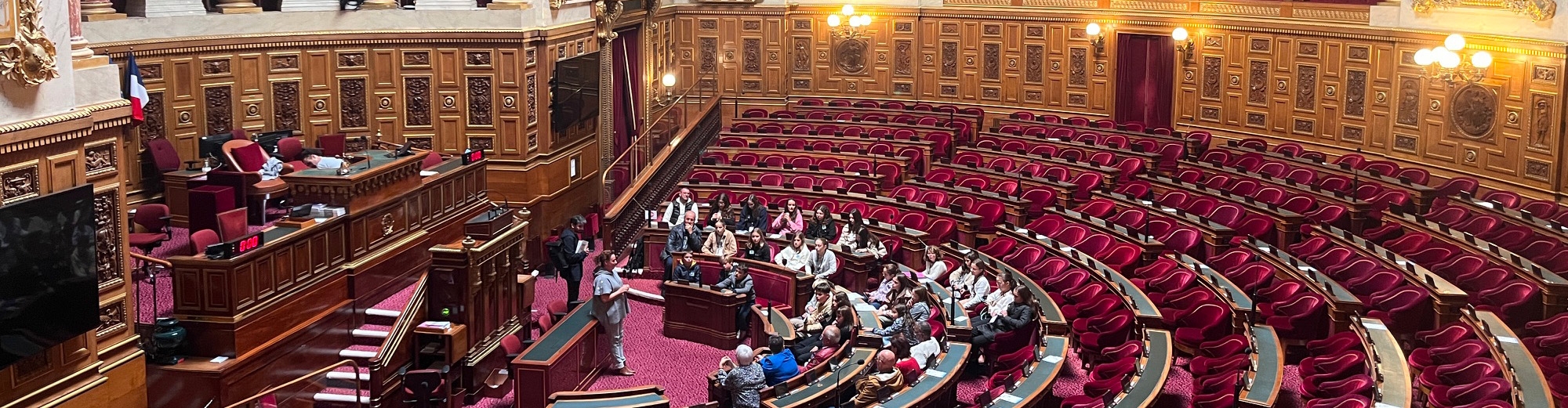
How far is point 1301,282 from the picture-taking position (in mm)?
14773

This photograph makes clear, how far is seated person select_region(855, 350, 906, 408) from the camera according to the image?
1168 centimetres

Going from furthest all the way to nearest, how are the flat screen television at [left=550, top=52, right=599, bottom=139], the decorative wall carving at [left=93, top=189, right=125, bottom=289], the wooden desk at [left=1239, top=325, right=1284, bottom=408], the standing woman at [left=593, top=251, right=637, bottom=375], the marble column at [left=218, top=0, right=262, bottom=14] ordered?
the flat screen television at [left=550, top=52, right=599, bottom=139] → the marble column at [left=218, top=0, right=262, bottom=14] → the standing woman at [left=593, top=251, right=637, bottom=375] → the wooden desk at [left=1239, top=325, right=1284, bottom=408] → the decorative wall carving at [left=93, top=189, right=125, bottom=289]

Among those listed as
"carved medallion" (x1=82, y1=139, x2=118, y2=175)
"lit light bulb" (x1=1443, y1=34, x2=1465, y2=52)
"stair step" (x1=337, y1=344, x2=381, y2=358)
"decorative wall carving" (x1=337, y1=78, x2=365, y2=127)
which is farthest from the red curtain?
"carved medallion" (x1=82, y1=139, x2=118, y2=175)

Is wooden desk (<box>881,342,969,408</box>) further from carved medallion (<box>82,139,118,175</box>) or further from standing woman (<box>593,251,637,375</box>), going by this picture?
carved medallion (<box>82,139,118,175</box>)

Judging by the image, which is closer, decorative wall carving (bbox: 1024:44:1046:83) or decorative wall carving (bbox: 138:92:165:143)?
decorative wall carving (bbox: 138:92:165:143)

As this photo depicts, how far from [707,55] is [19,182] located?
1714 centimetres

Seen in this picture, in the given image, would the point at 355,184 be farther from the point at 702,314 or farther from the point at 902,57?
the point at 902,57

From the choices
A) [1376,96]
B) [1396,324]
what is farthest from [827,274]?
[1376,96]

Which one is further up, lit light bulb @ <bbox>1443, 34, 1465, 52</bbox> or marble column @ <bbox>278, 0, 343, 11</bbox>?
marble column @ <bbox>278, 0, 343, 11</bbox>

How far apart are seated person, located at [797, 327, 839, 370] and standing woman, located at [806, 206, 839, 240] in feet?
15.3

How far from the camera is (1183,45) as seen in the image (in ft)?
74.6

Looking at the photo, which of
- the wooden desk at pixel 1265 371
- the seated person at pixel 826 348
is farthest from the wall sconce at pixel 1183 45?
the seated person at pixel 826 348

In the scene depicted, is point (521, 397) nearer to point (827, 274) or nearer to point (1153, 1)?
point (827, 274)

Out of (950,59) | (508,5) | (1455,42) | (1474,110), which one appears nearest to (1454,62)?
(1455,42)
